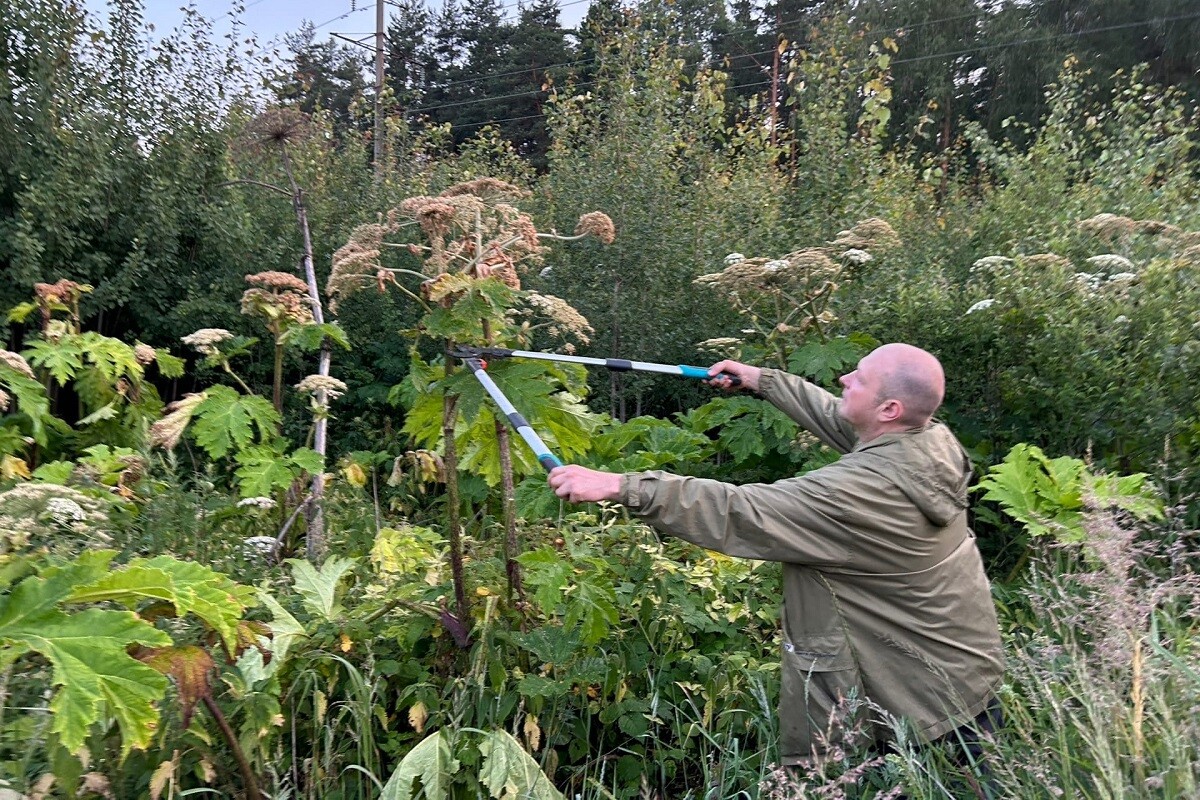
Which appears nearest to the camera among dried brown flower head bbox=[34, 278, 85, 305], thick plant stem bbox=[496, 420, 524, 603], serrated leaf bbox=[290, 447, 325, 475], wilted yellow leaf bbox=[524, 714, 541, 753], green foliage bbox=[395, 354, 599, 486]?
wilted yellow leaf bbox=[524, 714, 541, 753]

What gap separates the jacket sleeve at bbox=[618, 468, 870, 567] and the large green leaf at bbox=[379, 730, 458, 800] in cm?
103

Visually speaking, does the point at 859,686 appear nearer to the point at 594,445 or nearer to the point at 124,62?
the point at 594,445

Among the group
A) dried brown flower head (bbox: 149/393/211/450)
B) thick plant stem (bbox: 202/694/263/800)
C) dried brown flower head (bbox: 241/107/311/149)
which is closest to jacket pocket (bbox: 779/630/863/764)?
thick plant stem (bbox: 202/694/263/800)

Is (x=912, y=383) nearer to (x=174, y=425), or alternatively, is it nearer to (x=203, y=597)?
(x=203, y=597)

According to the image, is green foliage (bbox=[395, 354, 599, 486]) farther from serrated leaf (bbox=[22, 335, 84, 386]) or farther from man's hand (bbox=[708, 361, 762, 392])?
serrated leaf (bbox=[22, 335, 84, 386])

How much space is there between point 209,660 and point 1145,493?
4.13 m

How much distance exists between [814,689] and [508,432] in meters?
1.49

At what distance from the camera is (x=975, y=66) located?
26.9m

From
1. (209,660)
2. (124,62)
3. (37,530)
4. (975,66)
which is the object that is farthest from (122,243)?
(975,66)

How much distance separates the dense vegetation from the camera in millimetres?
2672

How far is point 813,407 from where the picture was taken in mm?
3848

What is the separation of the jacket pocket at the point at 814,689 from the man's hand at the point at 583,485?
2.77 feet

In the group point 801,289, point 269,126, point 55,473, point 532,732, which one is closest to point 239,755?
point 532,732

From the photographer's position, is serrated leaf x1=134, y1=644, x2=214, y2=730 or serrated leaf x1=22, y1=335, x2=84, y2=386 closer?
serrated leaf x1=134, y1=644, x2=214, y2=730
